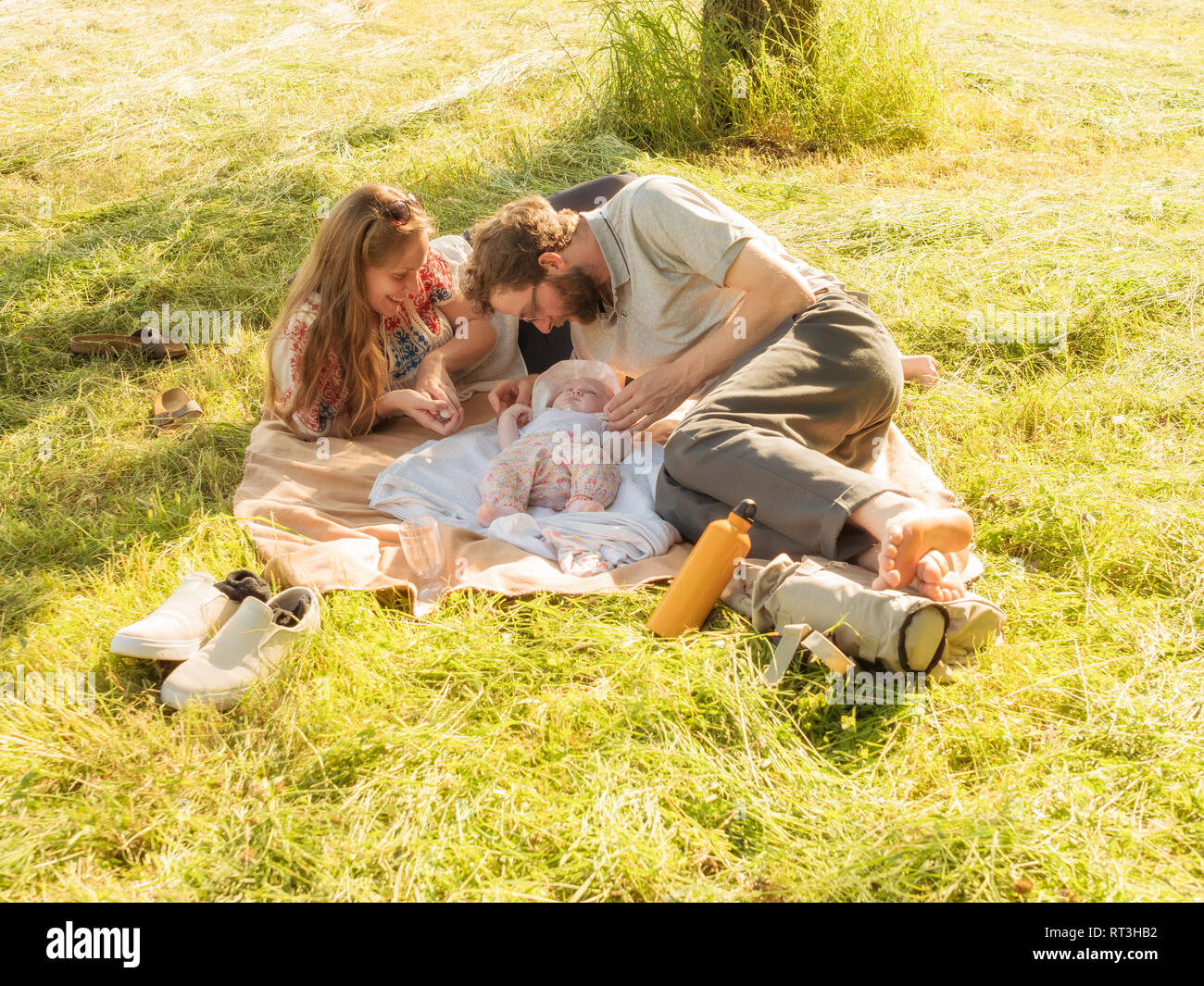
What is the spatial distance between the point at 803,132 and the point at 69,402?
5262 mm

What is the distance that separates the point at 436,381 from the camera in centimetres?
421

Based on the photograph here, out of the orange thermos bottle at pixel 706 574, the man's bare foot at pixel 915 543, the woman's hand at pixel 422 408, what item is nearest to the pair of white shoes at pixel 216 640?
the orange thermos bottle at pixel 706 574

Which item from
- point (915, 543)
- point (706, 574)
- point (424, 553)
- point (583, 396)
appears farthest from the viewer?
point (583, 396)

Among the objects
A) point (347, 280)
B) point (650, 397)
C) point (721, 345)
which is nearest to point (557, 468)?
point (650, 397)

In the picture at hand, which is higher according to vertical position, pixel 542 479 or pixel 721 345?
pixel 721 345

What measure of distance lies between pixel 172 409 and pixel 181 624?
6.46ft

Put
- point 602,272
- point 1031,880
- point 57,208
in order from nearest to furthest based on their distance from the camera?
1. point 1031,880
2. point 602,272
3. point 57,208

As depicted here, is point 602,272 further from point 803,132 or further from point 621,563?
point 803,132

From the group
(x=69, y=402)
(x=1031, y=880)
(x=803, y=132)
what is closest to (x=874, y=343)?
(x=1031, y=880)

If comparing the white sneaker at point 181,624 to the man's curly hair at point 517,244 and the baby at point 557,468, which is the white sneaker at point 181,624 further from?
the man's curly hair at point 517,244

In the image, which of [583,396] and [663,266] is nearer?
[663,266]

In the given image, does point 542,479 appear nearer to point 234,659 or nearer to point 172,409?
point 234,659

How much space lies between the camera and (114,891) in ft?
7.09

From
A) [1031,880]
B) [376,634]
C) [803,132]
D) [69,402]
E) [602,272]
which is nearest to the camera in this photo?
[1031,880]
